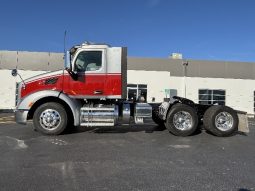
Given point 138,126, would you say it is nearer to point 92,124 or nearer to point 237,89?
point 92,124

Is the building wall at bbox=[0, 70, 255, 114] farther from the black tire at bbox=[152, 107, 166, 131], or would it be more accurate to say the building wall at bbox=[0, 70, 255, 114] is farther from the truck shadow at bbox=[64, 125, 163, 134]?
the black tire at bbox=[152, 107, 166, 131]

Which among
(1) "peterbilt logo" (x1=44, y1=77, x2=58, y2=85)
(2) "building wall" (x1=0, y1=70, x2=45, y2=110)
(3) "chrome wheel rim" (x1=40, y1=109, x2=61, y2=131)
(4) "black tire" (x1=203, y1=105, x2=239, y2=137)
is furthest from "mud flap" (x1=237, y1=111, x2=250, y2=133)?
(2) "building wall" (x1=0, y1=70, x2=45, y2=110)

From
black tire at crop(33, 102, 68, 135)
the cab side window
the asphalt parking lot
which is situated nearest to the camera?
the asphalt parking lot

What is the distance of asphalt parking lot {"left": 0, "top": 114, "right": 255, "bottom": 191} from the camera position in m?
6.73

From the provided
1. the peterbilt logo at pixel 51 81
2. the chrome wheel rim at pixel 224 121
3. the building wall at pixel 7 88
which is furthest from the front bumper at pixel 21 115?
the building wall at pixel 7 88

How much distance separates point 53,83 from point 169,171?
6.12 metres

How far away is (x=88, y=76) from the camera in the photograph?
41.7 feet

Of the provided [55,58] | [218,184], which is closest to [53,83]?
[218,184]

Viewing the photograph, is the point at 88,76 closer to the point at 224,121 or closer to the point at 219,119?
the point at 219,119

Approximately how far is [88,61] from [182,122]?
357 cm

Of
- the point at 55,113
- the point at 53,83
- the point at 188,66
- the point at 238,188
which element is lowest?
the point at 238,188

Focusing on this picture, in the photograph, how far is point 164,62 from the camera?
37.1m

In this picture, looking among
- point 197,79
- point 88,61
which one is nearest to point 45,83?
point 88,61

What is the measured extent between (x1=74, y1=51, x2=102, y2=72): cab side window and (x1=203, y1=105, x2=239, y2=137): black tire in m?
3.85
